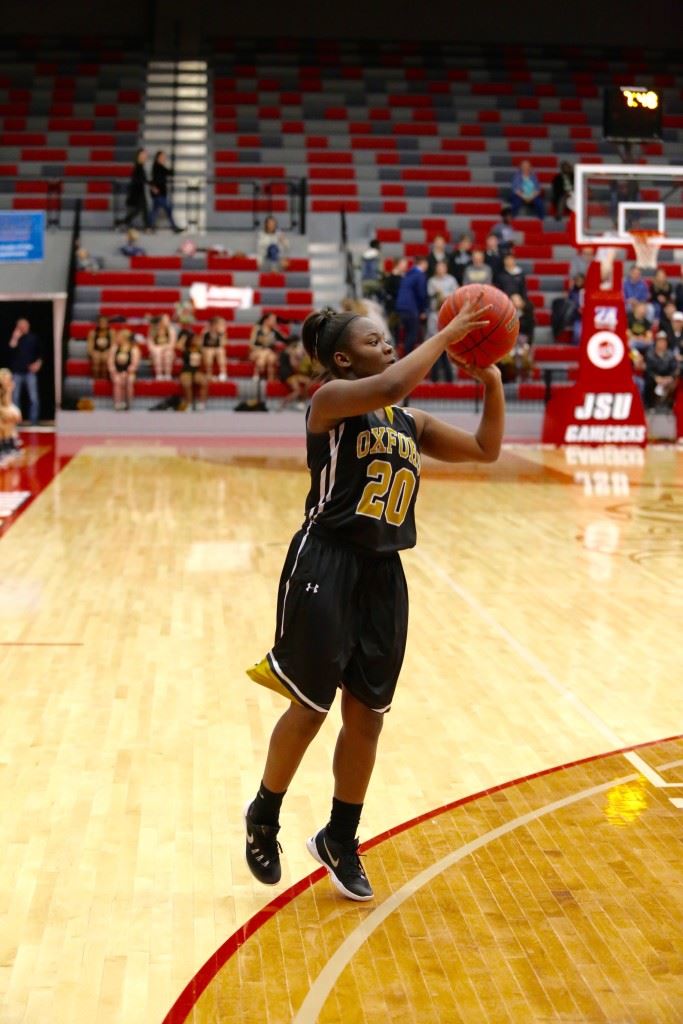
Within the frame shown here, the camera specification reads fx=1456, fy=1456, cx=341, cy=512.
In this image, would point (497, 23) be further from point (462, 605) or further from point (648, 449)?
point (462, 605)

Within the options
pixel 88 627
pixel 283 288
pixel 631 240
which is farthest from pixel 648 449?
pixel 88 627

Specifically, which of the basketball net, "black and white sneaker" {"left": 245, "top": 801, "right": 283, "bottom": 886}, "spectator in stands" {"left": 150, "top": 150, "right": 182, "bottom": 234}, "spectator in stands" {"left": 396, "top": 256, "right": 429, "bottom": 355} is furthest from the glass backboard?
"black and white sneaker" {"left": 245, "top": 801, "right": 283, "bottom": 886}

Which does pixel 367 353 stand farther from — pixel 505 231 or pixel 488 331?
pixel 505 231

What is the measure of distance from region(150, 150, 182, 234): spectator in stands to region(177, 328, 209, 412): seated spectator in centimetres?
413

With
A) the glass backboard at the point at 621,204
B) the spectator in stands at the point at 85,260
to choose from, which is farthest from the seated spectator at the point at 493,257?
the spectator in stands at the point at 85,260

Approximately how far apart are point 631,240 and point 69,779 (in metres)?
14.2

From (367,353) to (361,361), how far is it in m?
0.03

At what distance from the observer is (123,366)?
2066cm

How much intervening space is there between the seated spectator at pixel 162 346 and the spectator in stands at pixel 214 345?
0.52m

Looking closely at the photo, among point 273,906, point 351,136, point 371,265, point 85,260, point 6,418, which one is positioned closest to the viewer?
point 273,906

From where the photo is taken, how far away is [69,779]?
17.0 feet

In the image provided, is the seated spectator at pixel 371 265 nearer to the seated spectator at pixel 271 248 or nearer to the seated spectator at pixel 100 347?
the seated spectator at pixel 271 248

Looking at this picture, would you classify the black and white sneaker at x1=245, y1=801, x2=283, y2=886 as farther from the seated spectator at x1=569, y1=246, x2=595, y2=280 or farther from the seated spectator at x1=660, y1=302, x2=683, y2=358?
the seated spectator at x1=569, y1=246, x2=595, y2=280

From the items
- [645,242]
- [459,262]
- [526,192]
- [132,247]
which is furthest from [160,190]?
[645,242]
